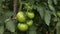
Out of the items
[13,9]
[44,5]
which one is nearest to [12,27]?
[13,9]

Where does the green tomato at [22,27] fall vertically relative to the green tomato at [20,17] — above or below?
below

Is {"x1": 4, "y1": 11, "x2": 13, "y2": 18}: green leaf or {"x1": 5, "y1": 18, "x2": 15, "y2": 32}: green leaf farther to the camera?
{"x1": 4, "y1": 11, "x2": 13, "y2": 18}: green leaf

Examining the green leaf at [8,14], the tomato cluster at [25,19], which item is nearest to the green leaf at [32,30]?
the tomato cluster at [25,19]

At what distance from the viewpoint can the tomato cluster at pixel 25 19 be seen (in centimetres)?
114

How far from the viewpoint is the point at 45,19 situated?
1175 millimetres

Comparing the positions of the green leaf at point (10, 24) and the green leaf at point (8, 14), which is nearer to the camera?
the green leaf at point (10, 24)

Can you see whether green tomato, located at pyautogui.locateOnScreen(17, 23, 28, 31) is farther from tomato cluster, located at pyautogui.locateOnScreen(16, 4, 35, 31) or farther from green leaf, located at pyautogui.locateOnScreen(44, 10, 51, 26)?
green leaf, located at pyautogui.locateOnScreen(44, 10, 51, 26)

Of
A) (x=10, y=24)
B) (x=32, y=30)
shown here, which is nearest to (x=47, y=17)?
(x=32, y=30)

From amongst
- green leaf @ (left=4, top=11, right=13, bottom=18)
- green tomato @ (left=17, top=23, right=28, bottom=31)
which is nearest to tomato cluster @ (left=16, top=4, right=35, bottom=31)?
green tomato @ (left=17, top=23, right=28, bottom=31)

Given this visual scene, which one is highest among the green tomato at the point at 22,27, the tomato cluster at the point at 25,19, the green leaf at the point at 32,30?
the tomato cluster at the point at 25,19

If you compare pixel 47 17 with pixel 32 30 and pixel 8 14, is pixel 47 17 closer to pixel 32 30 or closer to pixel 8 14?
pixel 32 30

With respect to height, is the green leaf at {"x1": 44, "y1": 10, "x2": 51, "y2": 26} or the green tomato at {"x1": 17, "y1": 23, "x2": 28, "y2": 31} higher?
the green leaf at {"x1": 44, "y1": 10, "x2": 51, "y2": 26}

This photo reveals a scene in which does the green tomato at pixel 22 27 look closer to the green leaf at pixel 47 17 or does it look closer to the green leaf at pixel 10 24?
the green leaf at pixel 10 24

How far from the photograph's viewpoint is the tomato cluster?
3.75ft
